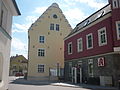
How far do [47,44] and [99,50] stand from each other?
15.4m

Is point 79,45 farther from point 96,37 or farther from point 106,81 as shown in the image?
point 106,81

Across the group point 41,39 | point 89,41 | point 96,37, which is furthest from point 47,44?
point 96,37

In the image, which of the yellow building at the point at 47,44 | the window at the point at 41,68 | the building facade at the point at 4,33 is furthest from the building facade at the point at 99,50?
the building facade at the point at 4,33

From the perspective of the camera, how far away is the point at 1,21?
7375mm

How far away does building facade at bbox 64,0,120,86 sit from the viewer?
15.6m

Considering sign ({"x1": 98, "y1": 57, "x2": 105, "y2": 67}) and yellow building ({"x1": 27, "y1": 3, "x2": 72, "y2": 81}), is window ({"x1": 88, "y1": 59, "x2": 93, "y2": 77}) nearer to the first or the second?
sign ({"x1": 98, "y1": 57, "x2": 105, "y2": 67})

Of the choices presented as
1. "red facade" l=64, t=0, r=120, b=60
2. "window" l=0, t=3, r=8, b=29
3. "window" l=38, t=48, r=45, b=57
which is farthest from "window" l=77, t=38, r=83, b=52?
"window" l=0, t=3, r=8, b=29

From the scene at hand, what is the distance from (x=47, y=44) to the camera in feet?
104

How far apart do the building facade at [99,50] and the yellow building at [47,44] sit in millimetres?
7082

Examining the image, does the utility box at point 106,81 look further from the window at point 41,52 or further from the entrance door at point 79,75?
the window at point 41,52

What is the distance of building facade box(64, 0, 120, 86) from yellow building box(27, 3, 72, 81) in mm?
7082

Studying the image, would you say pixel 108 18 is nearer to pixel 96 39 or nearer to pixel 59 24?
pixel 96 39

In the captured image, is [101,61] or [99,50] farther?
[99,50]

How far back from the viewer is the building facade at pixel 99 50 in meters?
15.6
